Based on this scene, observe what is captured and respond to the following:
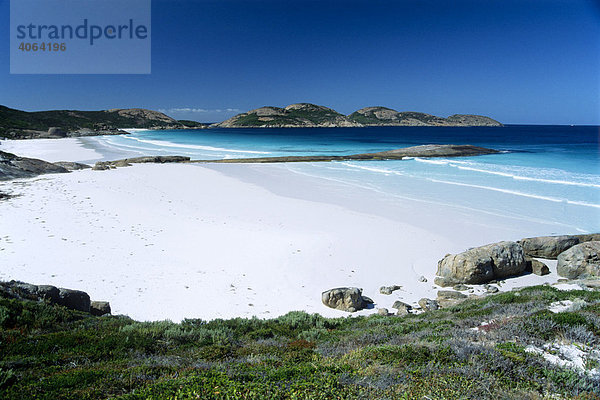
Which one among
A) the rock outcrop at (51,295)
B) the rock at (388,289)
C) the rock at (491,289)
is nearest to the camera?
the rock outcrop at (51,295)

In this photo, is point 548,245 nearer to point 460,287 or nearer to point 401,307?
point 460,287

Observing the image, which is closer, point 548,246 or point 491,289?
point 491,289

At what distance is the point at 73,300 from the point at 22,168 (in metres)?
24.5

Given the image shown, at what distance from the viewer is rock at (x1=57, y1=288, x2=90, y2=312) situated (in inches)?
269

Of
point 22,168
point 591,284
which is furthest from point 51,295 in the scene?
point 22,168

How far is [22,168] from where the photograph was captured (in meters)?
24.6

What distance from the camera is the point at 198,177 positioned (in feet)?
88.0

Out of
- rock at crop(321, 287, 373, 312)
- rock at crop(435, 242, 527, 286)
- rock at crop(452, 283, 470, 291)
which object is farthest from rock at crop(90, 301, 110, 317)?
rock at crop(452, 283, 470, 291)

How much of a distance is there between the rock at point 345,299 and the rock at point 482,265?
282 cm

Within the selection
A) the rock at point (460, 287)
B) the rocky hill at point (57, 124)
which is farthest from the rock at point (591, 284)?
the rocky hill at point (57, 124)

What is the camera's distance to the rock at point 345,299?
8.26m

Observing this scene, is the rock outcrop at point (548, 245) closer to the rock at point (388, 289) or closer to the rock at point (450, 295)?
the rock at point (450, 295)

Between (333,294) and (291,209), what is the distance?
347 inches

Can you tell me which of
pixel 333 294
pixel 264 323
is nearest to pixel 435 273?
pixel 333 294
